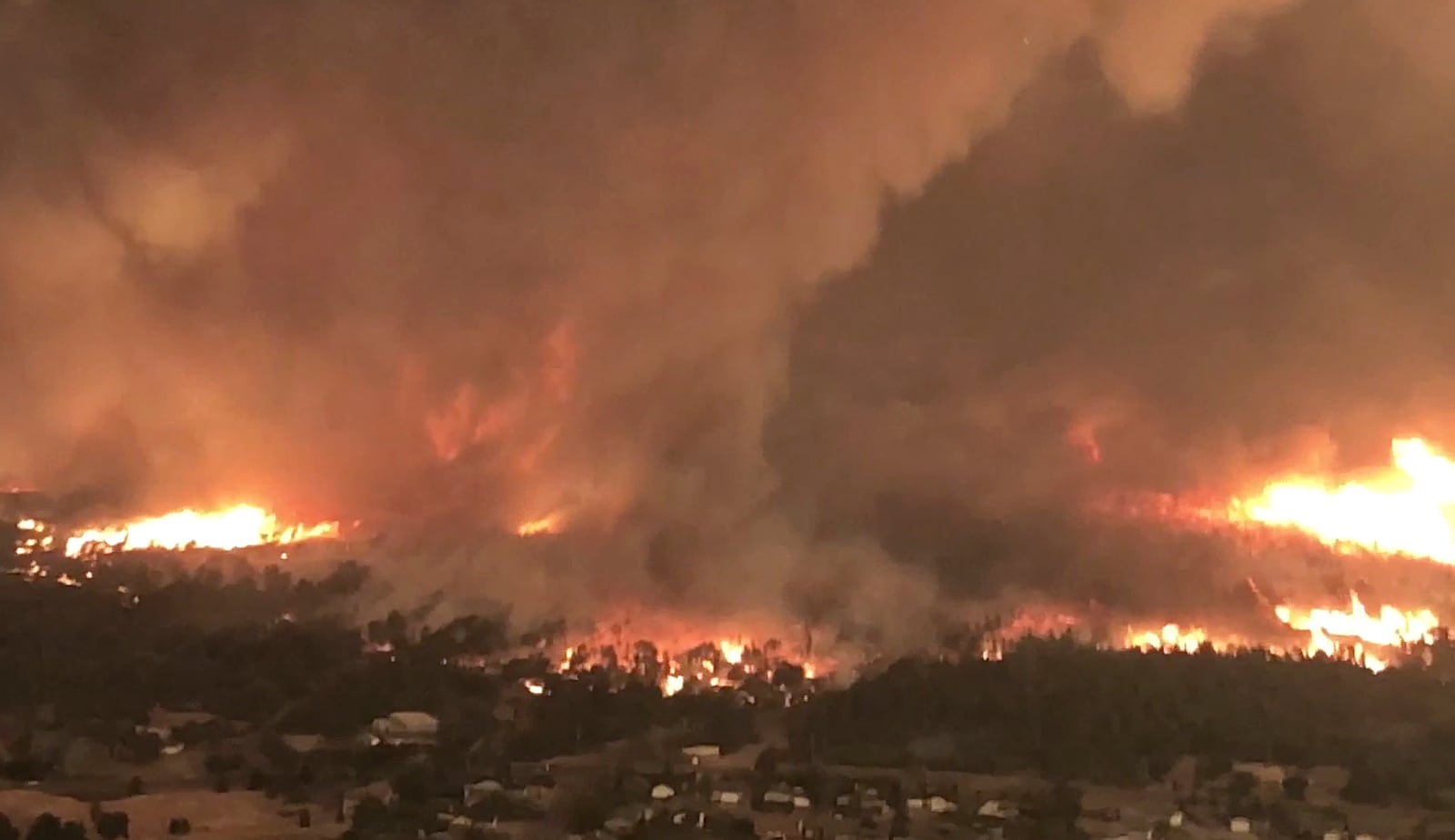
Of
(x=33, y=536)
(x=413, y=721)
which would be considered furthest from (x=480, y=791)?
(x=33, y=536)

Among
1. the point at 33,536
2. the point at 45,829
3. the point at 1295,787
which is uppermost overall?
the point at 33,536

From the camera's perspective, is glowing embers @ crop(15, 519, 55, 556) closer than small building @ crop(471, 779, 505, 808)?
No

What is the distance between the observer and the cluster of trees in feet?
141

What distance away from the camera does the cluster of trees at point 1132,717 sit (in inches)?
1688

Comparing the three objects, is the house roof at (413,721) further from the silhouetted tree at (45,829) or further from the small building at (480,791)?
the silhouetted tree at (45,829)

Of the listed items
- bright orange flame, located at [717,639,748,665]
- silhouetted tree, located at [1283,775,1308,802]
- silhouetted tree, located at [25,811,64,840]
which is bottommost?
silhouetted tree, located at [25,811,64,840]

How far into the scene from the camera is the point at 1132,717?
1860 inches

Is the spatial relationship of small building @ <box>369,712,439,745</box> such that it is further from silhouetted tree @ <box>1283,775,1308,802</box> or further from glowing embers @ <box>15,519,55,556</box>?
glowing embers @ <box>15,519,55,556</box>

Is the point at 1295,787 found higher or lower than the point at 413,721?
lower

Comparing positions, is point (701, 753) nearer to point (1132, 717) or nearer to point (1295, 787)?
point (1132, 717)

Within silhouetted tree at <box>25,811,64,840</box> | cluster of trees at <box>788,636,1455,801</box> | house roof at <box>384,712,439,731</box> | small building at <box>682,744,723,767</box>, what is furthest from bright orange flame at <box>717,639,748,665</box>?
silhouetted tree at <box>25,811,64,840</box>

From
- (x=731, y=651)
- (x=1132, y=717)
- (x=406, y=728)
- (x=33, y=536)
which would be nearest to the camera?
(x=406, y=728)

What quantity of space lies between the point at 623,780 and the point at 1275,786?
19.2 metres

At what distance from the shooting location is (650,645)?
195 ft
